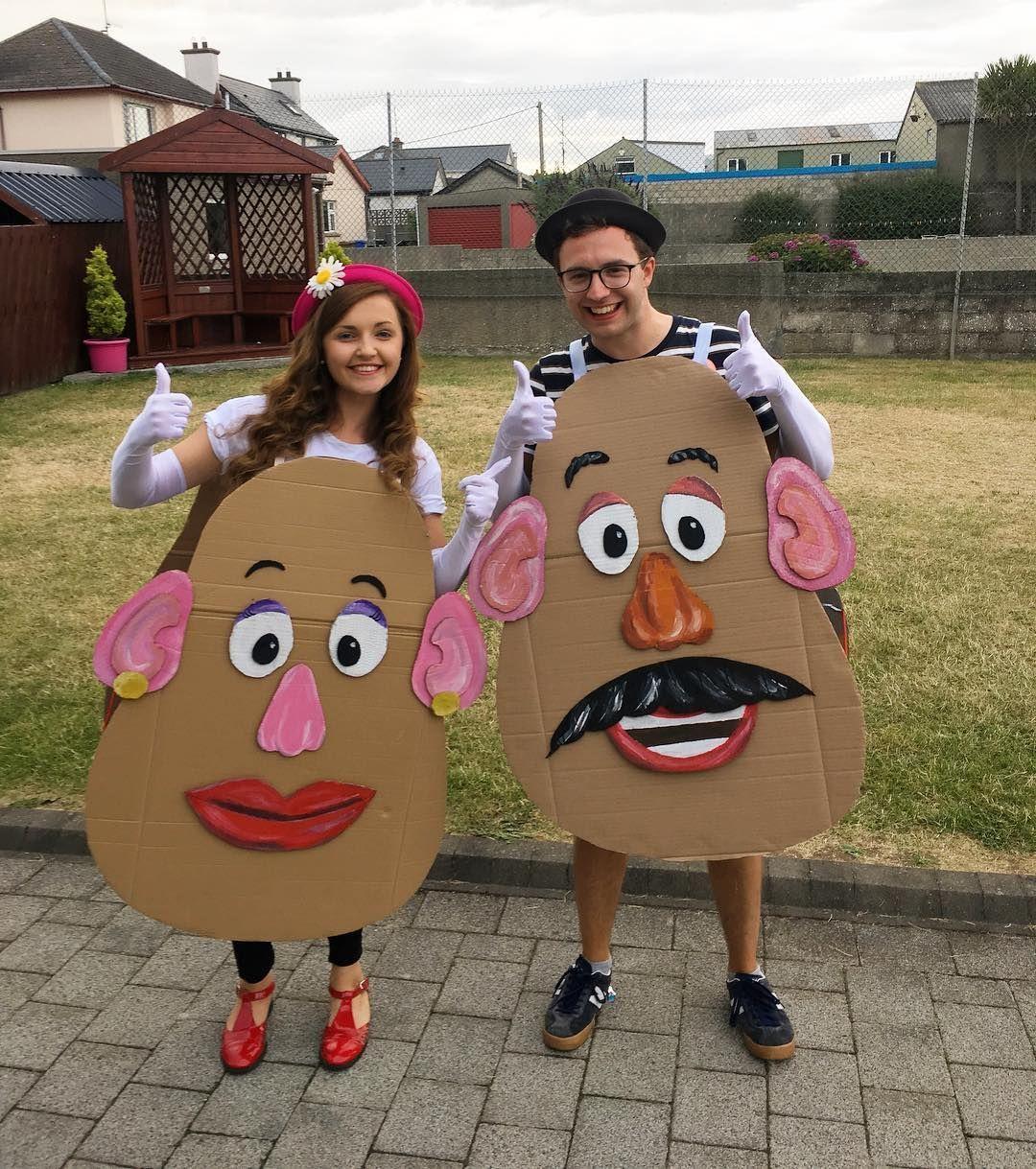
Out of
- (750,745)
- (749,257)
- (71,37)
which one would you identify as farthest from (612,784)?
(71,37)

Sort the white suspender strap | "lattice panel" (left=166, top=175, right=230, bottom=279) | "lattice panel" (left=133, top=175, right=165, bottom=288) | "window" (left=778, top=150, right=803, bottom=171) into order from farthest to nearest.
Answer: "window" (left=778, top=150, right=803, bottom=171) → "lattice panel" (left=166, top=175, right=230, bottom=279) → "lattice panel" (left=133, top=175, right=165, bottom=288) → the white suspender strap

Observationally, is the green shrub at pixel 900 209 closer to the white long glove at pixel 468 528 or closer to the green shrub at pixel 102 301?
the green shrub at pixel 102 301

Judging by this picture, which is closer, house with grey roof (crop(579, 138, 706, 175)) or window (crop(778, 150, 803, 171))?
house with grey roof (crop(579, 138, 706, 175))

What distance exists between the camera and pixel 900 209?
49.3 ft

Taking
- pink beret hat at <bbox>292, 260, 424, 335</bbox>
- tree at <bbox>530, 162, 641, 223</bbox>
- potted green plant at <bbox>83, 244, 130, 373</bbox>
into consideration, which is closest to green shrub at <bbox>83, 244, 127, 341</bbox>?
potted green plant at <bbox>83, 244, 130, 373</bbox>

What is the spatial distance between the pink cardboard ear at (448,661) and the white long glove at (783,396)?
71 centimetres

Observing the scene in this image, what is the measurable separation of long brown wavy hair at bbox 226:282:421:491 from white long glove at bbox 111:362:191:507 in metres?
0.13

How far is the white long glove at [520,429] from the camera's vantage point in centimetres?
229

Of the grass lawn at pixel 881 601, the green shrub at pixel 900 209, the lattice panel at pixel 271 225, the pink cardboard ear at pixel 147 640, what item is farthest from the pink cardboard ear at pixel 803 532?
the green shrub at pixel 900 209

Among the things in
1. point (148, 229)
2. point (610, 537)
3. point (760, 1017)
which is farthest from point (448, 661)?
point (148, 229)

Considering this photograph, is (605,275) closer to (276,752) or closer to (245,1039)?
(276,752)

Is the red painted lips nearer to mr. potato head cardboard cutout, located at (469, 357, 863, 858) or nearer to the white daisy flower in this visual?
mr. potato head cardboard cutout, located at (469, 357, 863, 858)

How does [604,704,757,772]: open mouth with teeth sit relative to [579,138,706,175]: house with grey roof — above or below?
below

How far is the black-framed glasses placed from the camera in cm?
233
